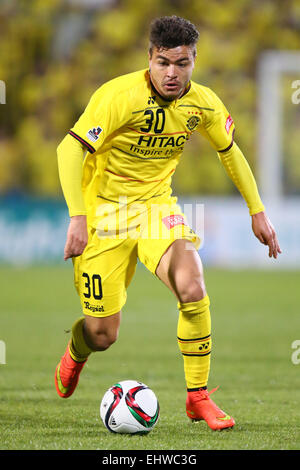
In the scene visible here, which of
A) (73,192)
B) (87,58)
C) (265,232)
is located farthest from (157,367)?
(87,58)

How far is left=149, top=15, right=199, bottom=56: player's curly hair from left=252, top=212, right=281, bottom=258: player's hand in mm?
986

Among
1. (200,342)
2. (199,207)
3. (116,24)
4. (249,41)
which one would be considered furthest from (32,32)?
(200,342)

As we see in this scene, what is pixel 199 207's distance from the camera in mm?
5555

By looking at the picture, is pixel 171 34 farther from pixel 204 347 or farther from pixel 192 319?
pixel 204 347

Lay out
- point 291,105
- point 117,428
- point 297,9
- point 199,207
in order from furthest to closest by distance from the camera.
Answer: point 297,9 < point 291,105 < point 199,207 < point 117,428

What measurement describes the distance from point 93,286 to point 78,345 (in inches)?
18.4

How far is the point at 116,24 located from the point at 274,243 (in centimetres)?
1627

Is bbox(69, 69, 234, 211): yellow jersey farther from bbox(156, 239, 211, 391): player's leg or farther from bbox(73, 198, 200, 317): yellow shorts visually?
bbox(156, 239, 211, 391): player's leg

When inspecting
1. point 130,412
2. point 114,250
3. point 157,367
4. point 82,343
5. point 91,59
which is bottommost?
point 157,367

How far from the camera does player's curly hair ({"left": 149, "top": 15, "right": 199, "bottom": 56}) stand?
4.27 metres

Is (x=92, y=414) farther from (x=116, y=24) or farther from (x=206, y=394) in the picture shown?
(x=116, y=24)

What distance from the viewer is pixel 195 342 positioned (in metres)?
4.39
